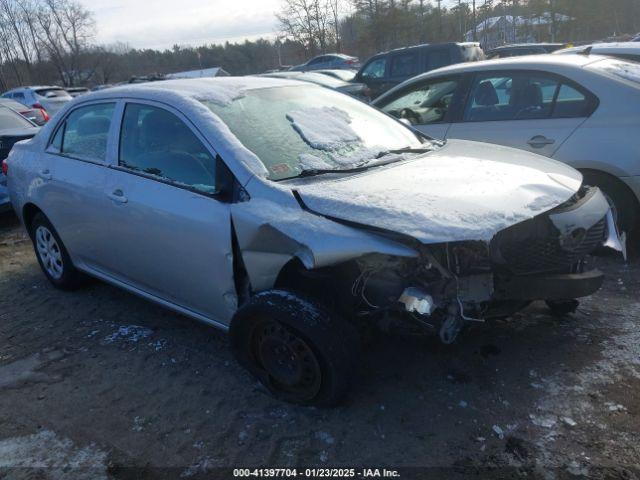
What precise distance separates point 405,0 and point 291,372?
3529 cm

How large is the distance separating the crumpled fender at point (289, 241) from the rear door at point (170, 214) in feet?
0.45

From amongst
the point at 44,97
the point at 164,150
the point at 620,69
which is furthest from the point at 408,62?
the point at 44,97

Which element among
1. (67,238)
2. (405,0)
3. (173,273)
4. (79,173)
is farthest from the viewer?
(405,0)

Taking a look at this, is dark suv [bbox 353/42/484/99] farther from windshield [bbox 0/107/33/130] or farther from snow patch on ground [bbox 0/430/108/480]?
snow patch on ground [bbox 0/430/108/480]

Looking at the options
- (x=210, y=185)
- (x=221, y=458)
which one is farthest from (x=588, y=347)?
Answer: (x=210, y=185)

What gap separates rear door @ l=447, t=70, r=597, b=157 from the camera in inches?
184

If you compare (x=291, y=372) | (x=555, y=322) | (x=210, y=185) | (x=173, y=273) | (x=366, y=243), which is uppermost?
(x=210, y=185)

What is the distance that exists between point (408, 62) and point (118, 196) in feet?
39.4

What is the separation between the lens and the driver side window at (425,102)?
5.49m

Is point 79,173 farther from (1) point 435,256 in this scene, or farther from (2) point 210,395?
(1) point 435,256

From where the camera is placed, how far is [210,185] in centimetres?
315

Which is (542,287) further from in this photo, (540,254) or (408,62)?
(408,62)

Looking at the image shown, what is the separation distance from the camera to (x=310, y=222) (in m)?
2.68

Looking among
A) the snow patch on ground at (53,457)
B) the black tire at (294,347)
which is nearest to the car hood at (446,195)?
the black tire at (294,347)
